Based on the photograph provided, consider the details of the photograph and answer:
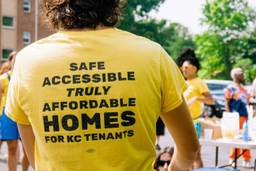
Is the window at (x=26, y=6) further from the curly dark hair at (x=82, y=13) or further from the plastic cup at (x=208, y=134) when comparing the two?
the curly dark hair at (x=82, y=13)

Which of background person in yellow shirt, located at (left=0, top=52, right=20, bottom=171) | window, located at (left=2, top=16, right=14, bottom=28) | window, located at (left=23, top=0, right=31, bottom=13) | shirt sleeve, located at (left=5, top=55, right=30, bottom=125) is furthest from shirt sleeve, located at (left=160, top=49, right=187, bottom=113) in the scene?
window, located at (left=23, top=0, right=31, bottom=13)

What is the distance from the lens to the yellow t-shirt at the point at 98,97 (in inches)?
64.5

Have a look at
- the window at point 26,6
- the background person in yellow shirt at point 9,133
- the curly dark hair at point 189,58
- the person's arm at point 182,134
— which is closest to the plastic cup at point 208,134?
the curly dark hair at point 189,58

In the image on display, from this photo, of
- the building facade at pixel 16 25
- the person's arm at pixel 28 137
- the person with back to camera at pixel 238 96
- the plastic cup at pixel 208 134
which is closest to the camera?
the person's arm at pixel 28 137

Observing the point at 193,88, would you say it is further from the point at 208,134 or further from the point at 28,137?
the point at 28,137

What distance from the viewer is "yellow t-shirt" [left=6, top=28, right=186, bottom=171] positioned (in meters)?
1.64

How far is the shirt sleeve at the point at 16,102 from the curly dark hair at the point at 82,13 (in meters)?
0.19

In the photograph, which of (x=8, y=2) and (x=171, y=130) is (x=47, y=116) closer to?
(x=171, y=130)

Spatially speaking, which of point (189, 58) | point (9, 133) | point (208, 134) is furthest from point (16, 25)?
point (208, 134)

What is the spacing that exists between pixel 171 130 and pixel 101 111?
229 millimetres

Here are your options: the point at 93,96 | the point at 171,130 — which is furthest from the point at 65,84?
the point at 171,130

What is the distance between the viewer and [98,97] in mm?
1634

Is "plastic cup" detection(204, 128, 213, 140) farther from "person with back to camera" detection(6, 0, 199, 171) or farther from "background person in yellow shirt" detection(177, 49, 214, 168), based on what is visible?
"person with back to camera" detection(6, 0, 199, 171)

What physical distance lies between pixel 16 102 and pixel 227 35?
48281mm
